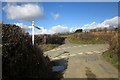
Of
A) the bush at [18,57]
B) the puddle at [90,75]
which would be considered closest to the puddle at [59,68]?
the bush at [18,57]

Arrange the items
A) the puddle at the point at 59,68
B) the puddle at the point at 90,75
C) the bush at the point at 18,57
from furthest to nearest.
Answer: the puddle at the point at 59,68 < the puddle at the point at 90,75 < the bush at the point at 18,57

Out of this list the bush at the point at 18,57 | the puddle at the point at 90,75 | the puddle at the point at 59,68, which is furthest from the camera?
the puddle at the point at 59,68

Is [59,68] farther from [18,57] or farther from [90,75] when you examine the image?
[18,57]

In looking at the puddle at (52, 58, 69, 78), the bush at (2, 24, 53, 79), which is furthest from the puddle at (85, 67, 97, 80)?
the bush at (2, 24, 53, 79)

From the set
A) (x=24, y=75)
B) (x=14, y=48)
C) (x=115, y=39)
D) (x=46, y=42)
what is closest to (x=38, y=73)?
(x=24, y=75)

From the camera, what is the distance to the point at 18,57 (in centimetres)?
1178

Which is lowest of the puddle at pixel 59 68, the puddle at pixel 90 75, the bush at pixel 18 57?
the puddle at pixel 90 75

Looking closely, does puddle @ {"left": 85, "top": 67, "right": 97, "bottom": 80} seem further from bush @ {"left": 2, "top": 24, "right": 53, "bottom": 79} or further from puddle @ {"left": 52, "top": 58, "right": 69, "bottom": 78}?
bush @ {"left": 2, "top": 24, "right": 53, "bottom": 79}

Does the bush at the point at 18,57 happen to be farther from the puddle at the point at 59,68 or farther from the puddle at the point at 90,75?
the puddle at the point at 90,75

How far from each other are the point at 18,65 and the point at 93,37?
4694cm

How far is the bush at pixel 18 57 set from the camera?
36.7ft

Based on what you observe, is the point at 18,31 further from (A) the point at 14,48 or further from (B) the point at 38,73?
(B) the point at 38,73

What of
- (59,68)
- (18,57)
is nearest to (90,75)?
(59,68)

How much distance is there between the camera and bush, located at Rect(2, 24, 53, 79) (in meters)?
11.2
